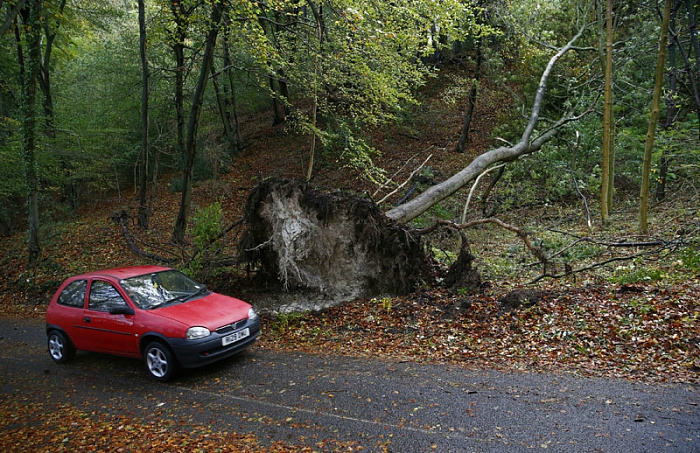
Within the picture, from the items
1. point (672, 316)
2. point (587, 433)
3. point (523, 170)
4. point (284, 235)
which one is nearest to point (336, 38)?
point (284, 235)

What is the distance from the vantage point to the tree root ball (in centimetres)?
924

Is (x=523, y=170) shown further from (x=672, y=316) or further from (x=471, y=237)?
(x=672, y=316)

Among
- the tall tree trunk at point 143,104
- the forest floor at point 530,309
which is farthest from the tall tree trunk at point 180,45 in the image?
the forest floor at point 530,309

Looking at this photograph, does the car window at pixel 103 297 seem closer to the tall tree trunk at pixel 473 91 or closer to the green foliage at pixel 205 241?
the green foliage at pixel 205 241

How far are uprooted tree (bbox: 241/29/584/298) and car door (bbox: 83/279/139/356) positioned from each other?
302 centimetres

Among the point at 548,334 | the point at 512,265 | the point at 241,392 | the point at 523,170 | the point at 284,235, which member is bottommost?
the point at 241,392

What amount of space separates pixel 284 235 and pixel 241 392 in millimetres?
3950

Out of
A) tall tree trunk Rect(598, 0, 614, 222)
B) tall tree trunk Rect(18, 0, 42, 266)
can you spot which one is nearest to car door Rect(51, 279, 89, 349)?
tall tree trunk Rect(18, 0, 42, 266)

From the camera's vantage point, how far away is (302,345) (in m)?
7.97

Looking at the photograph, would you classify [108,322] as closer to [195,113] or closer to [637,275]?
[195,113]

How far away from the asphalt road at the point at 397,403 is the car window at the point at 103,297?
1148 mm

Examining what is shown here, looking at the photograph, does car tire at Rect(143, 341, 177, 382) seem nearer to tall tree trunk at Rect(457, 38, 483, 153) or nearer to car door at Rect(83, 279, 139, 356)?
car door at Rect(83, 279, 139, 356)

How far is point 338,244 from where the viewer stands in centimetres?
939

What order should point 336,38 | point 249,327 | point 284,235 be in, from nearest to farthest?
point 249,327 → point 284,235 → point 336,38
